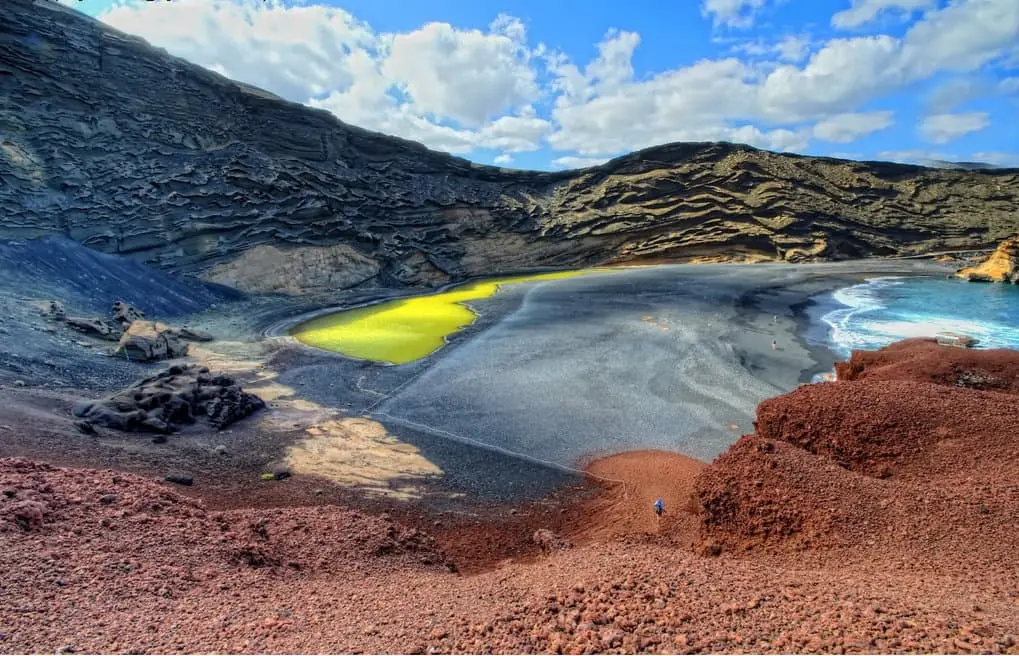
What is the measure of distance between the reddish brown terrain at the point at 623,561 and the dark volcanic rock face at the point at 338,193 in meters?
27.0

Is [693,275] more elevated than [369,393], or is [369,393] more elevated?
[693,275]

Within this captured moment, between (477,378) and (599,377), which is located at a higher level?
(599,377)

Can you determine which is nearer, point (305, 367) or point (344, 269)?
point (305, 367)

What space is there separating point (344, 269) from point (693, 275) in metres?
24.2

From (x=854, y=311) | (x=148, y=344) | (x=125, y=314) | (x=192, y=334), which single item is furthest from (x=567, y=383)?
(x=854, y=311)

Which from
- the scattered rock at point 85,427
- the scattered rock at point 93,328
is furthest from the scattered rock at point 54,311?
the scattered rock at point 85,427

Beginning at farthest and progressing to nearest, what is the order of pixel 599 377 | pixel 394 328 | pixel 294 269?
pixel 294 269
pixel 394 328
pixel 599 377

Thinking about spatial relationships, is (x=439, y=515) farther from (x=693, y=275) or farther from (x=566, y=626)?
(x=693, y=275)

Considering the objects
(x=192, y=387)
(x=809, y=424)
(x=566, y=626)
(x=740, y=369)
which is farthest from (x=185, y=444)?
(x=740, y=369)

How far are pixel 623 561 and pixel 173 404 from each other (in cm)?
961

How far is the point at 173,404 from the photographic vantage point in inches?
396

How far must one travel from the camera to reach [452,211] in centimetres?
4162

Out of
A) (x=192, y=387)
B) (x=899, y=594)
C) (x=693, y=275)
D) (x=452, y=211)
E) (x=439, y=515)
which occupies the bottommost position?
(x=439, y=515)

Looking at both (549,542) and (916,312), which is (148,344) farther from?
(916,312)
